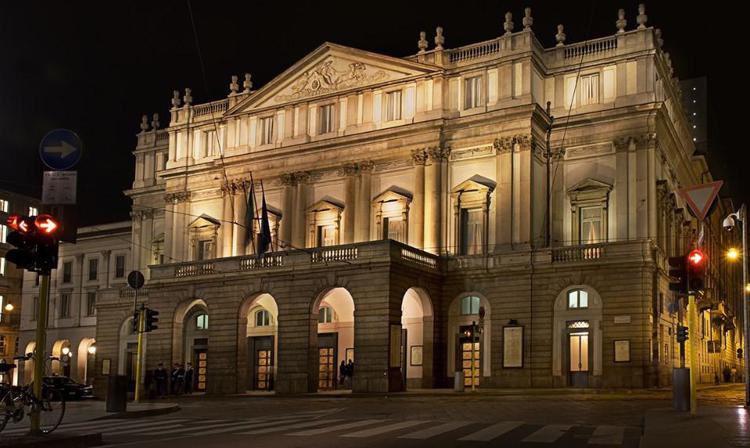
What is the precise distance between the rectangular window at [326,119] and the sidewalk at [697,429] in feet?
→ 115

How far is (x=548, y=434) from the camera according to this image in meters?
18.0

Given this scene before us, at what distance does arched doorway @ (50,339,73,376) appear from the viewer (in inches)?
2916

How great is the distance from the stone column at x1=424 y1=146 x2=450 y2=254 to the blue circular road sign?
3454 centimetres

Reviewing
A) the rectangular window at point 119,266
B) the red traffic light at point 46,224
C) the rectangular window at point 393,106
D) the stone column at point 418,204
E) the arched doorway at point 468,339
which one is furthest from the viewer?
the rectangular window at point 119,266

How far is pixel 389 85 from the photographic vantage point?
171 feet

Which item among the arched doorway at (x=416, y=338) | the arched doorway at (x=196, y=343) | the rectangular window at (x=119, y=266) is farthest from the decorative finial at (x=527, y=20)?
the rectangular window at (x=119, y=266)

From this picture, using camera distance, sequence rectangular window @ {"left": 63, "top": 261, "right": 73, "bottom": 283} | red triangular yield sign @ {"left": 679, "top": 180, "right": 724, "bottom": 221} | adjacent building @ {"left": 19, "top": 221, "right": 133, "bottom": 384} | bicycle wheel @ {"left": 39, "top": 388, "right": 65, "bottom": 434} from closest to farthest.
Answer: bicycle wheel @ {"left": 39, "top": 388, "right": 65, "bottom": 434} < red triangular yield sign @ {"left": 679, "top": 180, "right": 724, "bottom": 221} < adjacent building @ {"left": 19, "top": 221, "right": 133, "bottom": 384} < rectangular window @ {"left": 63, "top": 261, "right": 73, "bottom": 283}

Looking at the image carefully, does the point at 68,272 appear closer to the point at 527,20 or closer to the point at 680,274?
the point at 527,20

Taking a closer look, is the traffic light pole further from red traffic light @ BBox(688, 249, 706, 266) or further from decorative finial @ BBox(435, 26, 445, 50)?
decorative finial @ BBox(435, 26, 445, 50)

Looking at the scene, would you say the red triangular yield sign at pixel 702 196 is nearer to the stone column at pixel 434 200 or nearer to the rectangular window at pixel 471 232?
the rectangular window at pixel 471 232

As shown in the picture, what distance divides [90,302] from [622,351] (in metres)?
46.9

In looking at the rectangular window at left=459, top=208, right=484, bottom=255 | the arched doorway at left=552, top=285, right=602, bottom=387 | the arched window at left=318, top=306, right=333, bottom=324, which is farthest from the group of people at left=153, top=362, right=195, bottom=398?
the arched doorway at left=552, top=285, right=602, bottom=387

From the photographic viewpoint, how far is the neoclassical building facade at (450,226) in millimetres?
45250

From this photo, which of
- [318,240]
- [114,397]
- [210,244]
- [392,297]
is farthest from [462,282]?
[114,397]
